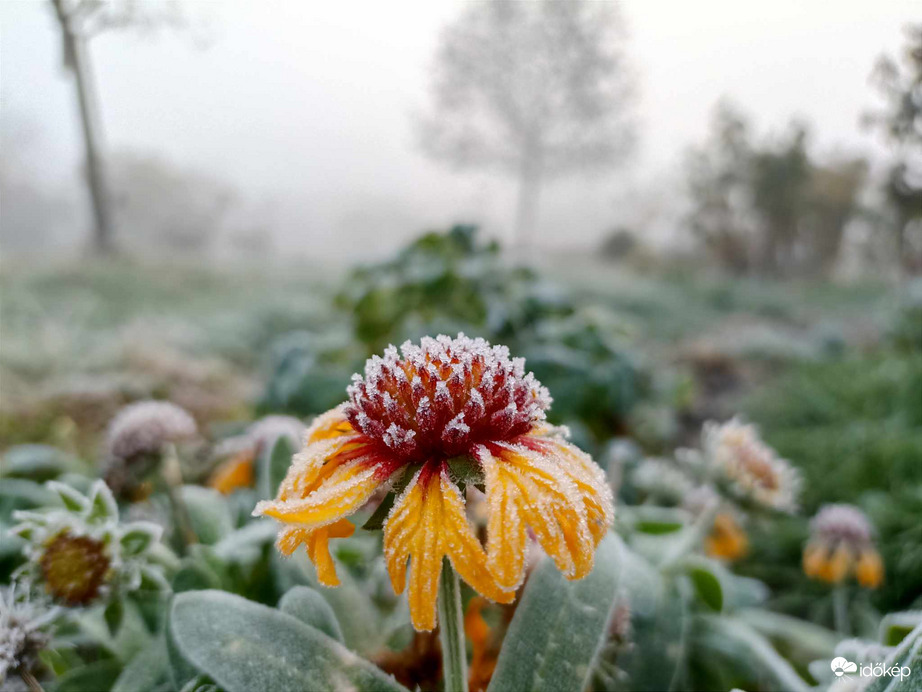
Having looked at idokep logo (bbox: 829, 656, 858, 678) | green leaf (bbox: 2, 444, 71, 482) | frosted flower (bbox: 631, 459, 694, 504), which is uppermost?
idokep logo (bbox: 829, 656, 858, 678)

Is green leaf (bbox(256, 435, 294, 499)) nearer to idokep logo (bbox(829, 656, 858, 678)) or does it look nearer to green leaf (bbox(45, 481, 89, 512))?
green leaf (bbox(45, 481, 89, 512))

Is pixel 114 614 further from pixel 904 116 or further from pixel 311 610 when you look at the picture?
pixel 904 116

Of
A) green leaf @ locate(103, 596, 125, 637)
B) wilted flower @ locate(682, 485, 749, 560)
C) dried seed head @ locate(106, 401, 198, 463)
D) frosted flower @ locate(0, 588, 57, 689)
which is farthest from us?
wilted flower @ locate(682, 485, 749, 560)

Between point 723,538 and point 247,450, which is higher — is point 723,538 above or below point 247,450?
below

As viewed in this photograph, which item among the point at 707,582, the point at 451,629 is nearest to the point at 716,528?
the point at 707,582

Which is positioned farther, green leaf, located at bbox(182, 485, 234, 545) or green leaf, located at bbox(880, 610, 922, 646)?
green leaf, located at bbox(182, 485, 234, 545)

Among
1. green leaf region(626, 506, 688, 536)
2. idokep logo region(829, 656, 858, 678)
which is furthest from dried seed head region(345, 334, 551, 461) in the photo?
green leaf region(626, 506, 688, 536)

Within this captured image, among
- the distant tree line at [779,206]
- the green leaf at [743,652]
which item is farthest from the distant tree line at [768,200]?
the green leaf at [743,652]
